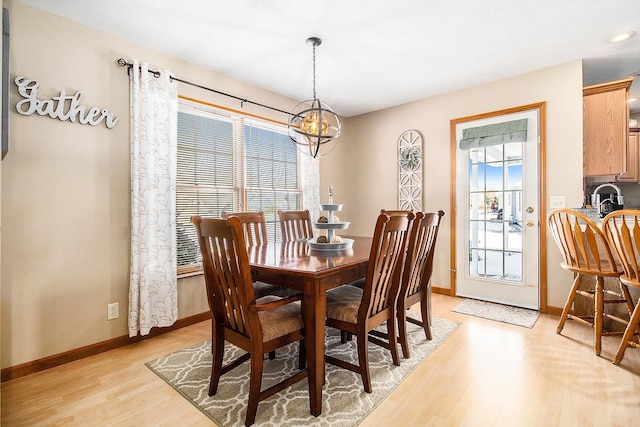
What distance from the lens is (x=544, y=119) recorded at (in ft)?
10.5

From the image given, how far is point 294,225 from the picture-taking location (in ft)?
10.5

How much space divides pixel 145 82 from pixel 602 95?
4206 mm

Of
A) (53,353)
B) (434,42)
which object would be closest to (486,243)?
(434,42)

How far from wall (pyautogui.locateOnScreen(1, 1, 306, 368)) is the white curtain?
122 mm

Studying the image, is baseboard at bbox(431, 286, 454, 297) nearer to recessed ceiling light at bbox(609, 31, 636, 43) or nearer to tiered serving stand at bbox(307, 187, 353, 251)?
tiered serving stand at bbox(307, 187, 353, 251)

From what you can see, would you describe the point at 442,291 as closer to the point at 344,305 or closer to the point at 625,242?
the point at 625,242

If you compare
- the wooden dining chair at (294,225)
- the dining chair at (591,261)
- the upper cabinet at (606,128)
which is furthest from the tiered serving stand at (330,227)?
the upper cabinet at (606,128)

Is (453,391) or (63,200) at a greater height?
(63,200)

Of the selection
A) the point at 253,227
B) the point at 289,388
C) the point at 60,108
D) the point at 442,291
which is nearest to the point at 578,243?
the point at 442,291

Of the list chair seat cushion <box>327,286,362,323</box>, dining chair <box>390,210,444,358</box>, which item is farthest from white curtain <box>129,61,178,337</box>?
dining chair <box>390,210,444,358</box>

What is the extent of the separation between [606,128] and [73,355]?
5.00 metres

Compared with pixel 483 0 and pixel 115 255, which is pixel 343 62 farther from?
pixel 115 255

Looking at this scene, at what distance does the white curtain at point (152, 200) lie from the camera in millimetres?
2543

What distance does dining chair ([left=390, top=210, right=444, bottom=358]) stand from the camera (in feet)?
7.18
